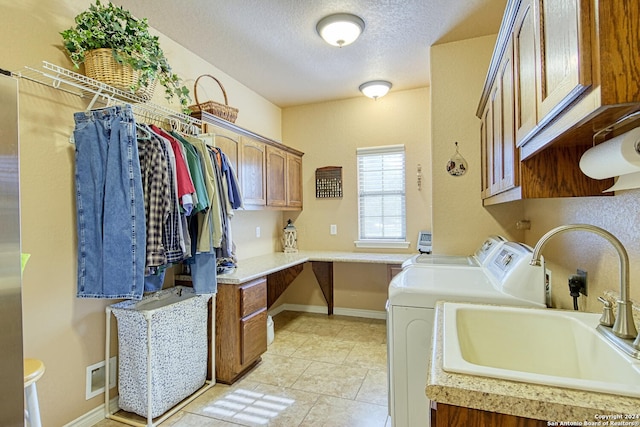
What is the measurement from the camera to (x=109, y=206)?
1690 mm

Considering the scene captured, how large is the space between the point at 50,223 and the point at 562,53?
2.29 metres

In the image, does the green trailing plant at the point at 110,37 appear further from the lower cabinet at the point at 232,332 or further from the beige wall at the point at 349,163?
the beige wall at the point at 349,163

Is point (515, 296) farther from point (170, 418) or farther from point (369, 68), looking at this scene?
point (369, 68)

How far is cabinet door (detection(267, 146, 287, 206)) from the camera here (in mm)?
3342

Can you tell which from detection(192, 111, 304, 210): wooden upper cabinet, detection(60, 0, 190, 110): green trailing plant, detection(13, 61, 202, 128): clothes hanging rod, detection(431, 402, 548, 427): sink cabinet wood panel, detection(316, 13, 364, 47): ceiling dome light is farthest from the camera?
detection(192, 111, 304, 210): wooden upper cabinet

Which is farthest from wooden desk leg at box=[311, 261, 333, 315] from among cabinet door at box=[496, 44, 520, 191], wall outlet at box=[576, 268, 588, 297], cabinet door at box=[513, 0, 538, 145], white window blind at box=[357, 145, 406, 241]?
cabinet door at box=[513, 0, 538, 145]

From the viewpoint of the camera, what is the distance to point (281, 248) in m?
4.09

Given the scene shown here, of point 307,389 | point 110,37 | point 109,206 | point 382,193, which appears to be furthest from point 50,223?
point 382,193

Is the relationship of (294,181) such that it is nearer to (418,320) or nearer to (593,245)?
(418,320)

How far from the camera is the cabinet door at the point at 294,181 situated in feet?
12.3

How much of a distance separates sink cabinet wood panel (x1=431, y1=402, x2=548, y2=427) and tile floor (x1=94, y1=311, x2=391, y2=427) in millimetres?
1384

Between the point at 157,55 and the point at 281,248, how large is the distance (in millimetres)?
2647

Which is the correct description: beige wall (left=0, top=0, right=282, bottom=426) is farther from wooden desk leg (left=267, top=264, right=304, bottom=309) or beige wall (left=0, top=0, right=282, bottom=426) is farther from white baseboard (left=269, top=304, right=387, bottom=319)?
white baseboard (left=269, top=304, right=387, bottom=319)

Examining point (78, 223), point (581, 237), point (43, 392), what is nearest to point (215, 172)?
point (78, 223)
